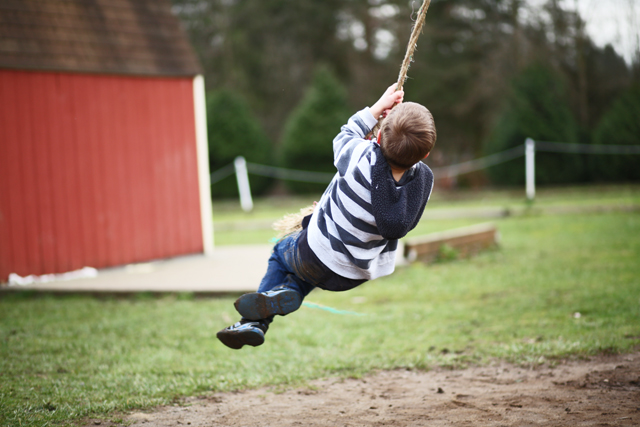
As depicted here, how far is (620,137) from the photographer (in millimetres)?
16797

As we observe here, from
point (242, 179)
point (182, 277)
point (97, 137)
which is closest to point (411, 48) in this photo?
point (182, 277)

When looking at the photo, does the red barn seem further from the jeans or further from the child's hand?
the child's hand

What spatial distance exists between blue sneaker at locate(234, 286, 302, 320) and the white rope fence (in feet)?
44.4

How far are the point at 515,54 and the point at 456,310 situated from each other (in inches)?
780

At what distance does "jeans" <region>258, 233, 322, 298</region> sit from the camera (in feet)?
11.0

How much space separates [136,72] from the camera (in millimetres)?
9062

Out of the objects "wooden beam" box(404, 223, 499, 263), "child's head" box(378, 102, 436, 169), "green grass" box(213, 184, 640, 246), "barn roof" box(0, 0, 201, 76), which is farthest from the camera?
"green grass" box(213, 184, 640, 246)

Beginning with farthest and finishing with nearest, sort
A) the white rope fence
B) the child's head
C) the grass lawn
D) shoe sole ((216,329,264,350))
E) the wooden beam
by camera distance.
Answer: the white rope fence
the wooden beam
the grass lawn
shoe sole ((216,329,264,350))
the child's head

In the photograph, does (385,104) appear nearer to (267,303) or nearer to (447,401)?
(267,303)

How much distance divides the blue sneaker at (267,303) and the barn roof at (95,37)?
20.8 ft

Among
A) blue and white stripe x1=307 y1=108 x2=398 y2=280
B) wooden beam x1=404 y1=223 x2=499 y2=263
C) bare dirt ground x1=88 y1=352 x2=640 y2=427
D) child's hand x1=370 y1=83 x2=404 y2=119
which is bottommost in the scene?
bare dirt ground x1=88 y1=352 x2=640 y2=427

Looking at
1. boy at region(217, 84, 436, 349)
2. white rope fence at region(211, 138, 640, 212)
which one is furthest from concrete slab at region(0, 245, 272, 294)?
white rope fence at region(211, 138, 640, 212)

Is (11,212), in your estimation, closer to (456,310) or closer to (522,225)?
(456,310)

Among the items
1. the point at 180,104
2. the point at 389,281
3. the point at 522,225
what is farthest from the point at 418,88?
the point at 389,281
